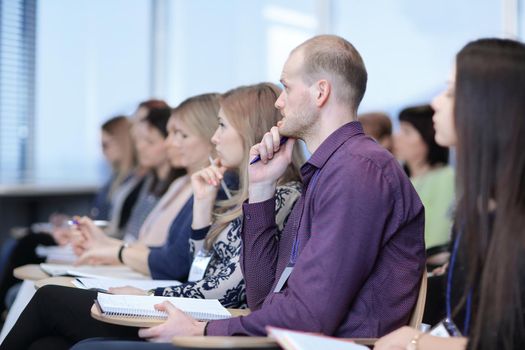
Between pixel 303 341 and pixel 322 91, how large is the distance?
807mm

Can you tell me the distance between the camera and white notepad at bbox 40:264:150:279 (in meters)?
2.84

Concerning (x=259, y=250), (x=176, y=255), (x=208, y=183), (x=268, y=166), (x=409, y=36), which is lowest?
(x=176, y=255)

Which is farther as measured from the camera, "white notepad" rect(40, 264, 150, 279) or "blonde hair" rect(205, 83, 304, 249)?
"white notepad" rect(40, 264, 150, 279)

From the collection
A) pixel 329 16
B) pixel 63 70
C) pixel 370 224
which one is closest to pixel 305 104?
pixel 370 224

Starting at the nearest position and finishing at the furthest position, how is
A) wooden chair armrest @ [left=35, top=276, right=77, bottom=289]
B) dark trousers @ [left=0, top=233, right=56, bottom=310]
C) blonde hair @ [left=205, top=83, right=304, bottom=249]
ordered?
wooden chair armrest @ [left=35, top=276, right=77, bottom=289] → blonde hair @ [left=205, top=83, right=304, bottom=249] → dark trousers @ [left=0, top=233, right=56, bottom=310]

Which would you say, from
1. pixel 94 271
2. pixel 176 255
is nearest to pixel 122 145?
pixel 94 271

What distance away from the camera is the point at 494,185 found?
1514 millimetres

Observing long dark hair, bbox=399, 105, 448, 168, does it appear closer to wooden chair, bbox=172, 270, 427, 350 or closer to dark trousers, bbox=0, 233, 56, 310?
dark trousers, bbox=0, 233, 56, 310

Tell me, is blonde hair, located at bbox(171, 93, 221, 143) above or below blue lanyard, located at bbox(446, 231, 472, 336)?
above

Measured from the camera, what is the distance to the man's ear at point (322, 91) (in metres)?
2.08

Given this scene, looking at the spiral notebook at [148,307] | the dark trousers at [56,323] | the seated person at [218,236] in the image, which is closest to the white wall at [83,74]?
the seated person at [218,236]

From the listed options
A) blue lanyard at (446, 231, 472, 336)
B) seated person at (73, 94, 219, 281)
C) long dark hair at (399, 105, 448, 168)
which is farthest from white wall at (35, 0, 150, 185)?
blue lanyard at (446, 231, 472, 336)

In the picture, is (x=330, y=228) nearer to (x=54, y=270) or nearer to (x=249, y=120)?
(x=249, y=120)

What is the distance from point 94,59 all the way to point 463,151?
17.2 feet
